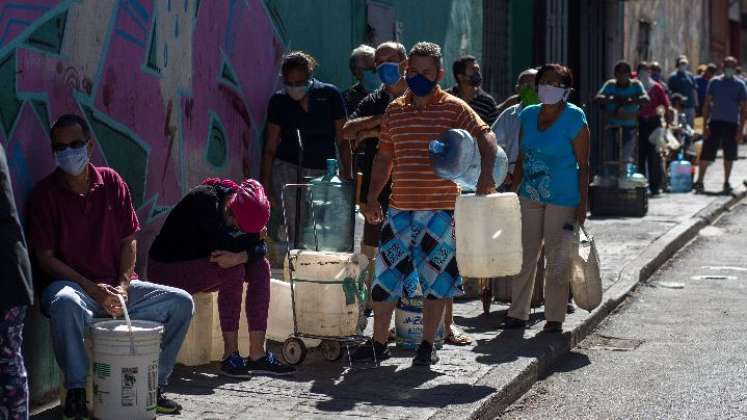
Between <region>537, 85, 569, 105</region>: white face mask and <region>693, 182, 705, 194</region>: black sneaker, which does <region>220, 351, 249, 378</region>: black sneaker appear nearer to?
<region>537, 85, 569, 105</region>: white face mask

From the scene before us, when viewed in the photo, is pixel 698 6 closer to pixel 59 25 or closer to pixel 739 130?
pixel 739 130

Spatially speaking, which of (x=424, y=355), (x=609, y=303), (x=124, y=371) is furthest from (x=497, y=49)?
(x=124, y=371)

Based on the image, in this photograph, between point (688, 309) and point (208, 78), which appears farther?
point (688, 309)

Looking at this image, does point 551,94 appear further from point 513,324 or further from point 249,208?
point 249,208

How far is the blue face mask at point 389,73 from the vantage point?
8.47 m

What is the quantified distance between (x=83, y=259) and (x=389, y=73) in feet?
8.56

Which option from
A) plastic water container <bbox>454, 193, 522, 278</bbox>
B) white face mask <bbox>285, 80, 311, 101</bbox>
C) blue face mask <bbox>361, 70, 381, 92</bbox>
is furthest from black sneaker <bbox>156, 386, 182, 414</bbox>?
blue face mask <bbox>361, 70, 381, 92</bbox>

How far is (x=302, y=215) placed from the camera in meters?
8.80

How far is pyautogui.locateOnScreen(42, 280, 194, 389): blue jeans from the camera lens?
6.18 metres

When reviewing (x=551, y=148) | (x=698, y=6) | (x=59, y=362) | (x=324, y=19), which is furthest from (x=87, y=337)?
(x=698, y=6)

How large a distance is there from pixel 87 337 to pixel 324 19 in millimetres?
4728

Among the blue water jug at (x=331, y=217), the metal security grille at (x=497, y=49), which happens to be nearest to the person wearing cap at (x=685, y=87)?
the metal security grille at (x=497, y=49)

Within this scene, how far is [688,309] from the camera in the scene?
10.5m

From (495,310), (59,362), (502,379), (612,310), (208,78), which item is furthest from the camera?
(612,310)
